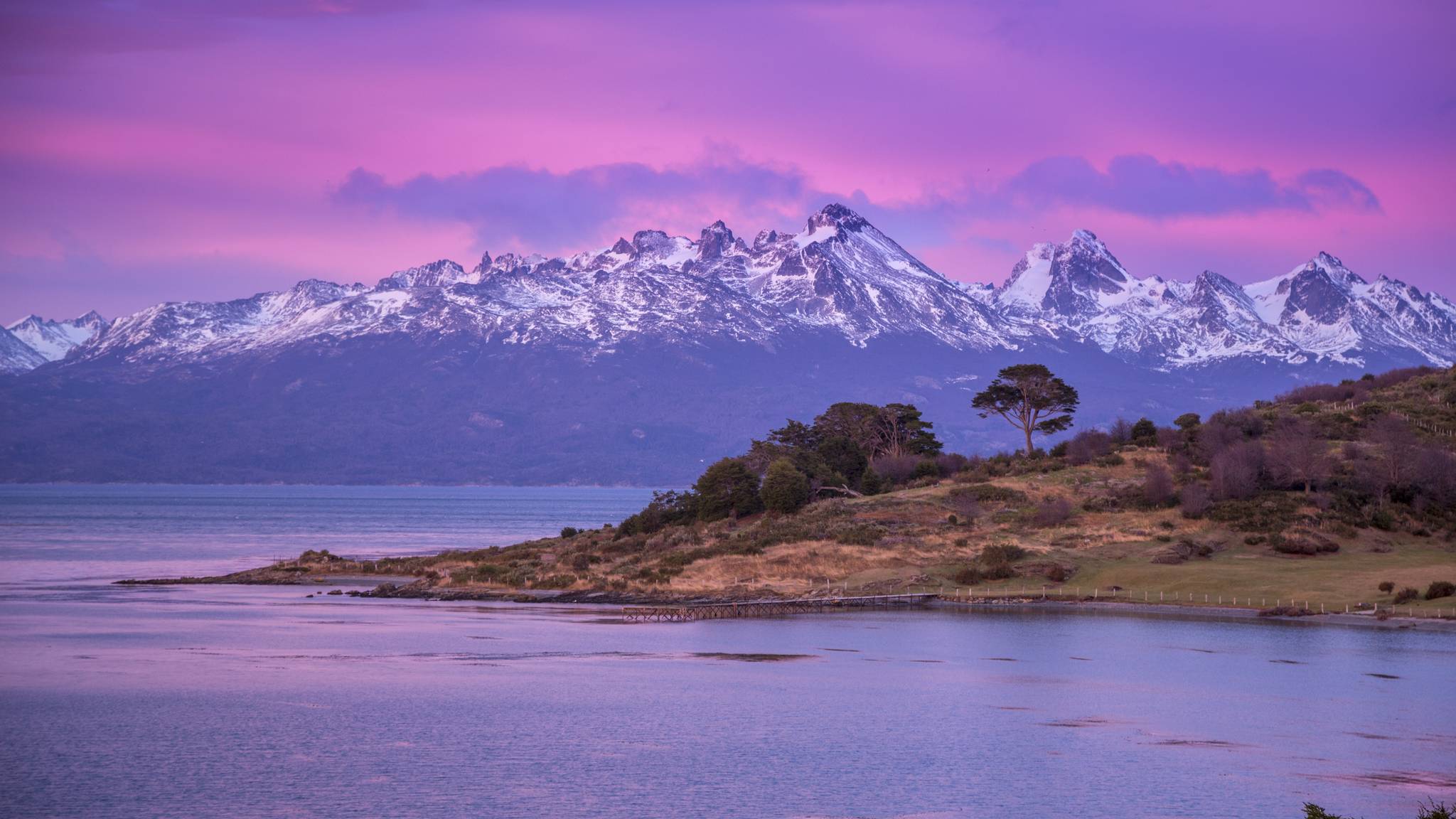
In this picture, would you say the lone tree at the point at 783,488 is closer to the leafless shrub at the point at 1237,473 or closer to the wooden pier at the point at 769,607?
the wooden pier at the point at 769,607

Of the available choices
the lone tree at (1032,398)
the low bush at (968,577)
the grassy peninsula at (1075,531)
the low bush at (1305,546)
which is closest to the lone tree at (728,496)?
the grassy peninsula at (1075,531)

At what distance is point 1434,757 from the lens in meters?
46.8

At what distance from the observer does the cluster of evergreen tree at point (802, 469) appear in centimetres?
12419

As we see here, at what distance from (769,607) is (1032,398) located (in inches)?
2049

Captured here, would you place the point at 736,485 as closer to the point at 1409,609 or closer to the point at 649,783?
the point at 1409,609

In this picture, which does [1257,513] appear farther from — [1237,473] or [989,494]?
[989,494]

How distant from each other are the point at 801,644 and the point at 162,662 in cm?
3360

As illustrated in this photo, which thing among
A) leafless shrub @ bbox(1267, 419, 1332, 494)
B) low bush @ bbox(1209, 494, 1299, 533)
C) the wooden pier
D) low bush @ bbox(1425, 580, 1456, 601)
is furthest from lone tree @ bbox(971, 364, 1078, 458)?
low bush @ bbox(1425, 580, 1456, 601)

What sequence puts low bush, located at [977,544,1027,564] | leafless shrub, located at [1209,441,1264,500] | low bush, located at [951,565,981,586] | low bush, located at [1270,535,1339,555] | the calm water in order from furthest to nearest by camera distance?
leafless shrub, located at [1209,441,1264,500] → low bush, located at [977,544,1027,564] → low bush, located at [951,565,981,586] → low bush, located at [1270,535,1339,555] → the calm water

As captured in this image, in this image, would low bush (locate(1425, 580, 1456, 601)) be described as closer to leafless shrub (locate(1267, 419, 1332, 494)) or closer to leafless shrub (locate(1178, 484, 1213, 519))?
leafless shrub (locate(1178, 484, 1213, 519))

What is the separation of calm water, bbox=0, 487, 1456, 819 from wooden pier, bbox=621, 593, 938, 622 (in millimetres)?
4632

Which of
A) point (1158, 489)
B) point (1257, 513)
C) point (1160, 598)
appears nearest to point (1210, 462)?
point (1158, 489)

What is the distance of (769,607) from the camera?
318 ft

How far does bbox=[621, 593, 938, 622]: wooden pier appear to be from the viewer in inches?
3684
